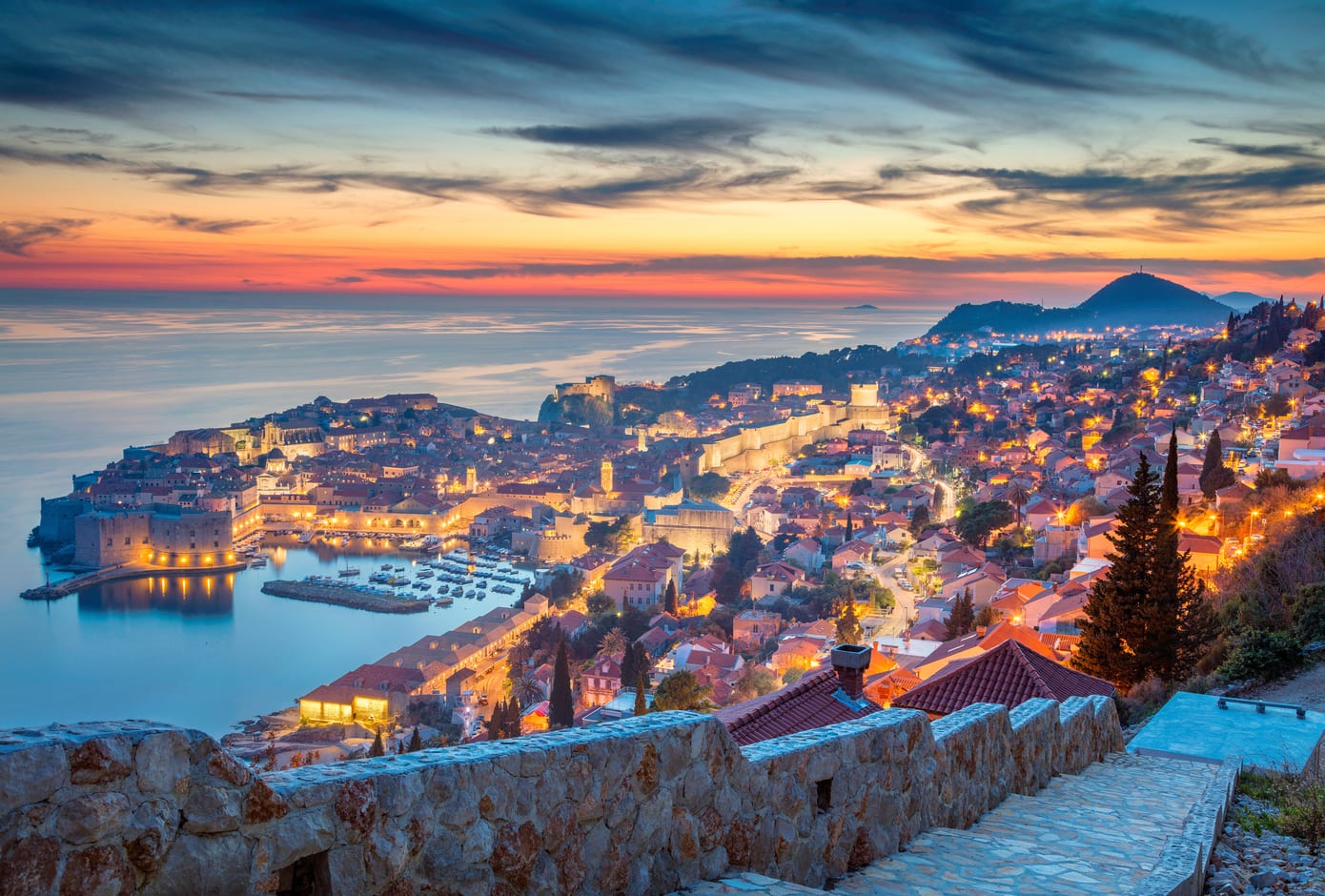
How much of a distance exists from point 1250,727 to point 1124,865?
3.40m

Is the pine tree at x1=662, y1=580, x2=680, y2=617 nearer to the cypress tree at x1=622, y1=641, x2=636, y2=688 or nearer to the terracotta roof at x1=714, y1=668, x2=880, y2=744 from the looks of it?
the cypress tree at x1=622, y1=641, x2=636, y2=688

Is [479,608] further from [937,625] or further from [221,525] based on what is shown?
[937,625]

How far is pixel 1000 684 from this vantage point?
5621 millimetres

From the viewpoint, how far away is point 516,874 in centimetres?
168

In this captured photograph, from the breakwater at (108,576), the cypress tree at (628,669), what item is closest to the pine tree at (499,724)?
the cypress tree at (628,669)

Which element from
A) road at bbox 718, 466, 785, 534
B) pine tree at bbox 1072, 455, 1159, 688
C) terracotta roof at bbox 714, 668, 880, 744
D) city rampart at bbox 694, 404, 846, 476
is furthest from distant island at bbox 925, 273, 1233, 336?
terracotta roof at bbox 714, 668, 880, 744

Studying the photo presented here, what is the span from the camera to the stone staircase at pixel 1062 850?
2088 mm

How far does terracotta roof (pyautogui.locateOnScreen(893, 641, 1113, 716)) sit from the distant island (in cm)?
10374

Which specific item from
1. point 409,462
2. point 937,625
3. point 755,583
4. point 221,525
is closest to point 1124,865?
point 937,625

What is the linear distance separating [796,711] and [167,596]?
34592 millimetres

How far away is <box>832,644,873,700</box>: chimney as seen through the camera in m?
4.33

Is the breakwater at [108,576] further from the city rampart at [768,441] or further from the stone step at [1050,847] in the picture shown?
the stone step at [1050,847]

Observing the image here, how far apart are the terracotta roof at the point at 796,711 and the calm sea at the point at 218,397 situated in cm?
955

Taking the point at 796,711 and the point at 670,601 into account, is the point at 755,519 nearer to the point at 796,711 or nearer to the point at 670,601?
the point at 670,601
